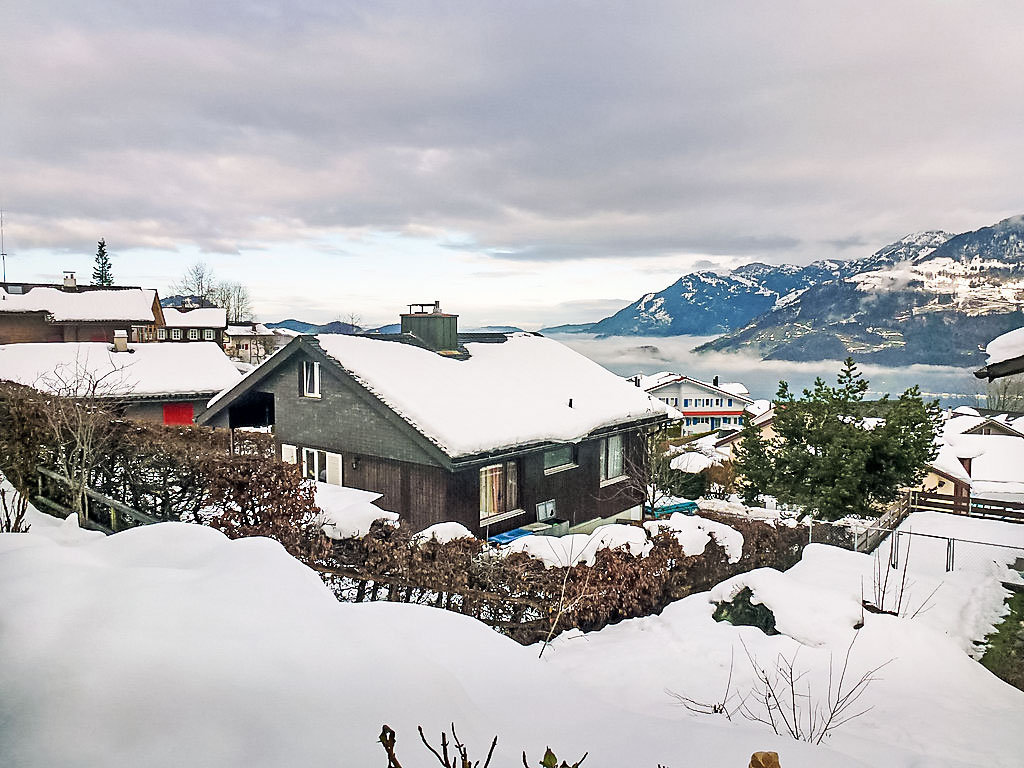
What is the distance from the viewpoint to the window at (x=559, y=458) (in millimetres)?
9598

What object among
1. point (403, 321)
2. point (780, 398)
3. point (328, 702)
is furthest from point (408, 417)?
point (780, 398)

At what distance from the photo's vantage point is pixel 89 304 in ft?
68.7

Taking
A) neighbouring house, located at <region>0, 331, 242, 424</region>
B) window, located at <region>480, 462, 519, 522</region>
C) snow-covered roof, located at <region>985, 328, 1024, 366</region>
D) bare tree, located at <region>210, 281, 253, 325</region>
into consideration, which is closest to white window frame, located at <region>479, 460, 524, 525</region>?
window, located at <region>480, 462, 519, 522</region>

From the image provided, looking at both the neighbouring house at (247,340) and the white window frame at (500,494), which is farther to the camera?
the neighbouring house at (247,340)

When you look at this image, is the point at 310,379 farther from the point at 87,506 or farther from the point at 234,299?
the point at 234,299

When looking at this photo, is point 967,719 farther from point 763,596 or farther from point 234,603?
point 234,603

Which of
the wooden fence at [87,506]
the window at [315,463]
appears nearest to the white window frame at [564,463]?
the window at [315,463]

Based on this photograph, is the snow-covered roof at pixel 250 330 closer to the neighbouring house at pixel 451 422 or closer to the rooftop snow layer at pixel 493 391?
the neighbouring house at pixel 451 422

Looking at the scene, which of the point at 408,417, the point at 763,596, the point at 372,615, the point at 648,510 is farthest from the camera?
the point at 648,510

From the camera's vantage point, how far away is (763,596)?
5.91 m

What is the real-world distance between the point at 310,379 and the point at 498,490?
134 inches

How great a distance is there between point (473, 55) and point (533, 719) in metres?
6.52

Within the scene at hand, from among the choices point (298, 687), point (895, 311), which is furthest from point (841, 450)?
point (895, 311)

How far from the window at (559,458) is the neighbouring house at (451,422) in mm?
Result: 24
